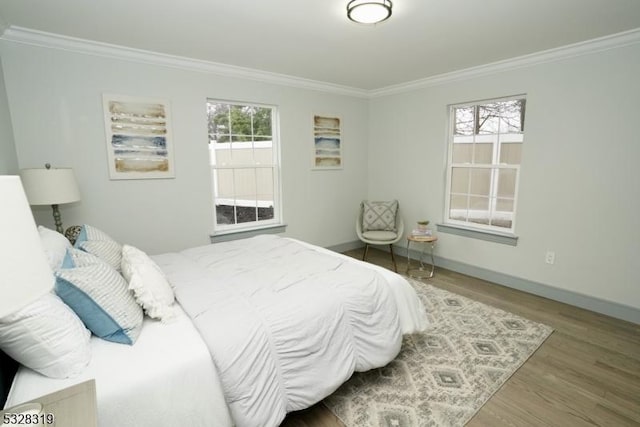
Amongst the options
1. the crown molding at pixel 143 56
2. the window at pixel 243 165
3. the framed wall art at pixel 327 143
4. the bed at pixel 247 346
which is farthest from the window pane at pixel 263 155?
the bed at pixel 247 346

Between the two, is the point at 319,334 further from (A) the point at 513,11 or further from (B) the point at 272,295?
(A) the point at 513,11

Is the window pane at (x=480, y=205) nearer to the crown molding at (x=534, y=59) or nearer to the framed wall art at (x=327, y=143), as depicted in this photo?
the crown molding at (x=534, y=59)

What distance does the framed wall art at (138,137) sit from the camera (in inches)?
119

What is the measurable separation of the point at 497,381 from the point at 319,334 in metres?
1.27

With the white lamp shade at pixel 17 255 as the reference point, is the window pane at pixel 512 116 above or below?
above

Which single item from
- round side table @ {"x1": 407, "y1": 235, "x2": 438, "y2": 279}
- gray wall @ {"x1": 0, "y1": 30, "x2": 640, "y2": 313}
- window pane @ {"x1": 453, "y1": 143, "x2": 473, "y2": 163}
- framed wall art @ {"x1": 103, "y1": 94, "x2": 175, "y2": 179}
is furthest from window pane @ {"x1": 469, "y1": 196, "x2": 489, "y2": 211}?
framed wall art @ {"x1": 103, "y1": 94, "x2": 175, "y2": 179}

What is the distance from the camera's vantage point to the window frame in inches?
138

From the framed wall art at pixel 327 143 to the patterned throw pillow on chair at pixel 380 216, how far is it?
0.82m

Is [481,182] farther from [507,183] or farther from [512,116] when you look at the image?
[512,116]

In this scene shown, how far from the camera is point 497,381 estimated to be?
207cm

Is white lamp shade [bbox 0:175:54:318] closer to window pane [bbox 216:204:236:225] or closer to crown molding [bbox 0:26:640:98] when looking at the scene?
crown molding [bbox 0:26:640:98]

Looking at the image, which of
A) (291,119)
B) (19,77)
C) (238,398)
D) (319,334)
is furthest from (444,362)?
(19,77)

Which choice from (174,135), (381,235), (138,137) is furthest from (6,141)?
(381,235)

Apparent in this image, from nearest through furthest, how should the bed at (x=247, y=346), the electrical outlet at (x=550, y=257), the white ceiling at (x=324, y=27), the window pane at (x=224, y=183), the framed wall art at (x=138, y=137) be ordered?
the bed at (x=247, y=346), the white ceiling at (x=324, y=27), the framed wall art at (x=138, y=137), the electrical outlet at (x=550, y=257), the window pane at (x=224, y=183)
